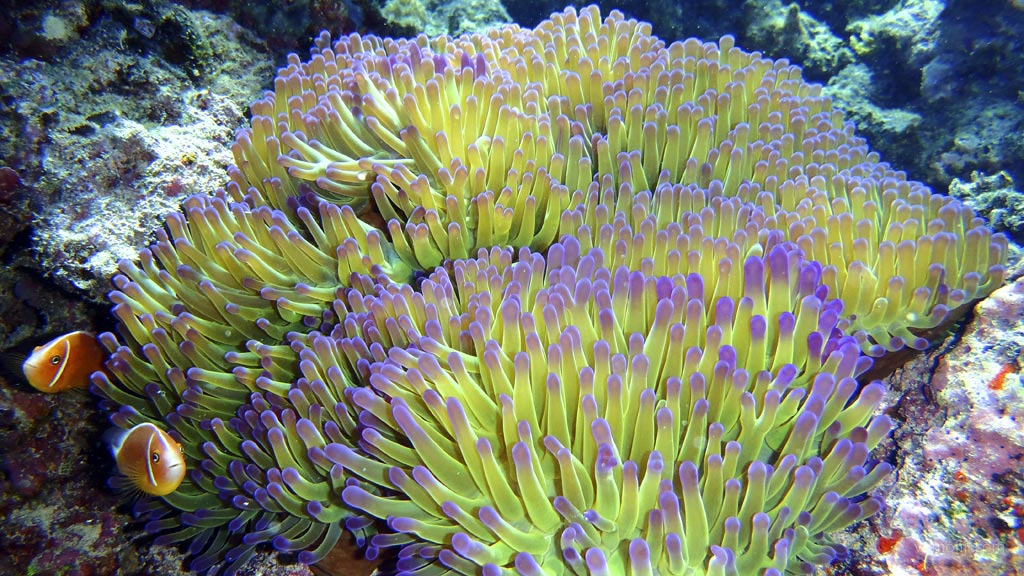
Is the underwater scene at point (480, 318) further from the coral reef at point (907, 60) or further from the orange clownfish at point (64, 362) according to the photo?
the coral reef at point (907, 60)

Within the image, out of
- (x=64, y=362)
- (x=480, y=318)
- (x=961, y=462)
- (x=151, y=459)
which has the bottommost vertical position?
(x=151, y=459)

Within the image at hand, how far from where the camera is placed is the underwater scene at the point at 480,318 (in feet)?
6.15

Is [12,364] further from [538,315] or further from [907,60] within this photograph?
[907,60]

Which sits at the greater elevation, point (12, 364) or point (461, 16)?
point (461, 16)

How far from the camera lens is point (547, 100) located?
3.32 meters

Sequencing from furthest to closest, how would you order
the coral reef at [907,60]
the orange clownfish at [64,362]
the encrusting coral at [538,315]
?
1. the coral reef at [907,60]
2. the orange clownfish at [64,362]
3. the encrusting coral at [538,315]

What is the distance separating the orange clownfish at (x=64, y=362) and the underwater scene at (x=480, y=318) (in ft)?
A: 0.06

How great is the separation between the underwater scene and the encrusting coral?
2 centimetres

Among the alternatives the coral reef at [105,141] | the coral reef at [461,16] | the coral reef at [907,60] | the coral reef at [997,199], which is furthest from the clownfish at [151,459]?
the coral reef at [907,60]

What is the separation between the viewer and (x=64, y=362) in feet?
9.10

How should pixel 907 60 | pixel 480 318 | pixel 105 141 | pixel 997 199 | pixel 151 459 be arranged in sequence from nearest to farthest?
pixel 480 318 → pixel 151 459 → pixel 105 141 → pixel 997 199 → pixel 907 60

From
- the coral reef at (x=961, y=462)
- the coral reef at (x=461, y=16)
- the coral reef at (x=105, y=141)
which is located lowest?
the coral reef at (x=961, y=462)

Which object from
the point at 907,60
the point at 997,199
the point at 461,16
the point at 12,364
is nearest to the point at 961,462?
the point at 12,364

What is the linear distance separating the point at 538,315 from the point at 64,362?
2395 millimetres
